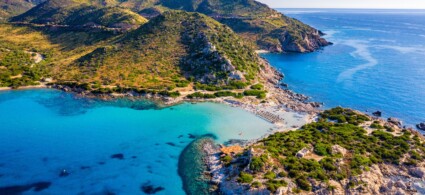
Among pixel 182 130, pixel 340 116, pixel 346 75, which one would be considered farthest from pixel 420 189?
pixel 346 75

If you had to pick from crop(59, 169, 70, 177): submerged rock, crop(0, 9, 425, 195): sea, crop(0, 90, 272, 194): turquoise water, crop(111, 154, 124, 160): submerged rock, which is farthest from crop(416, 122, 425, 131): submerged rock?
crop(59, 169, 70, 177): submerged rock

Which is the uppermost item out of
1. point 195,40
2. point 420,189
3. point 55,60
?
point 195,40

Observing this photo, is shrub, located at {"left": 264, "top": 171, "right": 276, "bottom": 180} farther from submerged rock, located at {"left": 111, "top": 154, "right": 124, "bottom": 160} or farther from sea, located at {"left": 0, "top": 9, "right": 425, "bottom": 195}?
submerged rock, located at {"left": 111, "top": 154, "right": 124, "bottom": 160}

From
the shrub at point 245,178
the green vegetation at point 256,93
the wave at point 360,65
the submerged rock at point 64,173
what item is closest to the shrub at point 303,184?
the shrub at point 245,178

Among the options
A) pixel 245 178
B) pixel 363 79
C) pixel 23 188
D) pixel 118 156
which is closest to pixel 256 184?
pixel 245 178

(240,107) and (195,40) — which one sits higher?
(195,40)

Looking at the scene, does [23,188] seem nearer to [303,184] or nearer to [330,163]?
[303,184]

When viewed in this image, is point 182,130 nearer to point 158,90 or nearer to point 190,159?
point 190,159
